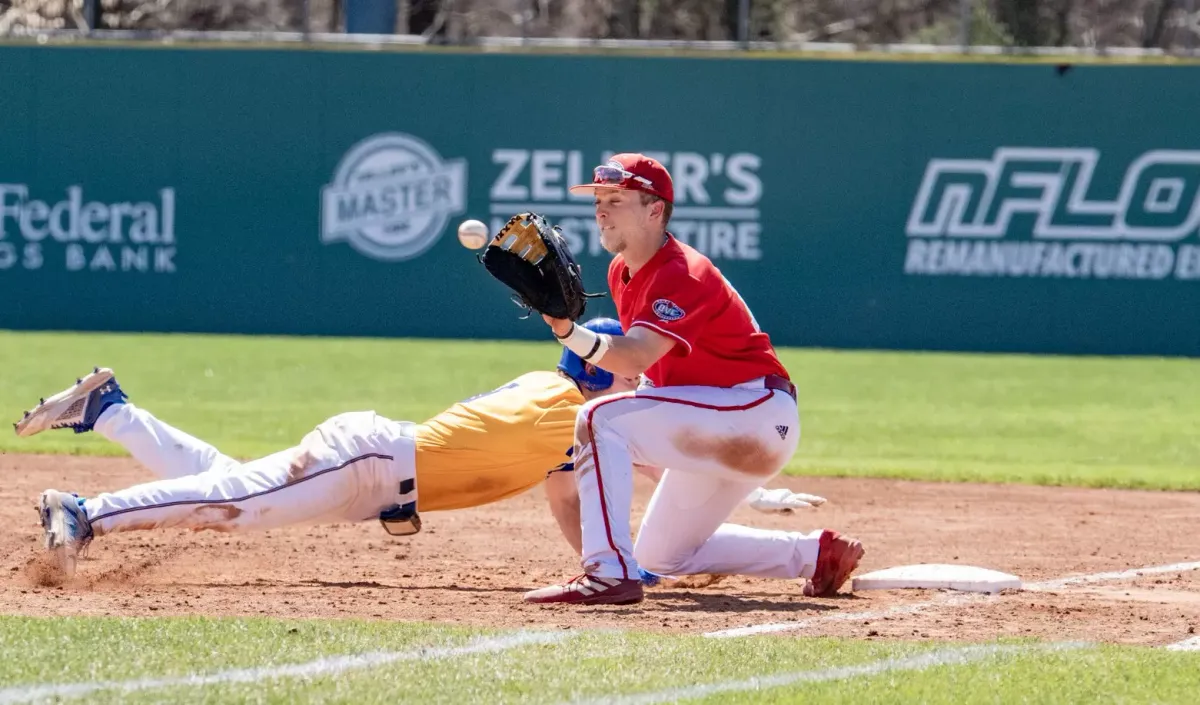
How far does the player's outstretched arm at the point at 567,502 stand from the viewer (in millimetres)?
5984

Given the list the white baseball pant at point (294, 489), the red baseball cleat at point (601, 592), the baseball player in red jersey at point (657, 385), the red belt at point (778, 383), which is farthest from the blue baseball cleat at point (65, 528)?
the red belt at point (778, 383)

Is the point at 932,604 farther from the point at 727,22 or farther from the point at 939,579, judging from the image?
the point at 727,22

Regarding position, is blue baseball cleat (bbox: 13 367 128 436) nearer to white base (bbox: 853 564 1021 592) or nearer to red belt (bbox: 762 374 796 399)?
red belt (bbox: 762 374 796 399)

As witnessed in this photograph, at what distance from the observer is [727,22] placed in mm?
17875

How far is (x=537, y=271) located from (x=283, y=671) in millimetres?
1636

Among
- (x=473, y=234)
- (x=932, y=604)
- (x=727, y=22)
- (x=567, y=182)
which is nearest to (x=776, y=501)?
(x=932, y=604)

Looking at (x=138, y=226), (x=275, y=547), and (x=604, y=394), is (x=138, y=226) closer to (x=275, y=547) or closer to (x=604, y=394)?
(x=275, y=547)

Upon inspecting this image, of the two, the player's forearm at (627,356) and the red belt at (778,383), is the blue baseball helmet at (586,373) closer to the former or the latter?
the red belt at (778,383)

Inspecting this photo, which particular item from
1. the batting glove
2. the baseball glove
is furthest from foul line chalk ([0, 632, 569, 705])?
the batting glove

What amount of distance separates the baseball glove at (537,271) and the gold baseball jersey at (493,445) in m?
0.61

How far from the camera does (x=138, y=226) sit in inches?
687

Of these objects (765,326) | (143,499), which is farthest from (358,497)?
(765,326)

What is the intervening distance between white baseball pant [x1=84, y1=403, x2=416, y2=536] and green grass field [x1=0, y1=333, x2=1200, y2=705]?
828 millimetres

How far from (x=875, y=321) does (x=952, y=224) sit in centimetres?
123
